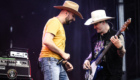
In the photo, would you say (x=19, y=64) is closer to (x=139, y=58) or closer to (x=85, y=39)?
(x=85, y=39)

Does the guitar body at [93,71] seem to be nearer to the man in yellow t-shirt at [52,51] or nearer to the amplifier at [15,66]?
the man in yellow t-shirt at [52,51]

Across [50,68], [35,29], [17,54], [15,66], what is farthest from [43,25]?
[50,68]

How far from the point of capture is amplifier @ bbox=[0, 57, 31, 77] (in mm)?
3094

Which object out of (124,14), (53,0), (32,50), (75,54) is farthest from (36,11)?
(124,14)

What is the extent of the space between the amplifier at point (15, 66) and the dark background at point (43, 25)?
0.95 m

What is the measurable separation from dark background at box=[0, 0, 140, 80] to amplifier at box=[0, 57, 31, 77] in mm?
953

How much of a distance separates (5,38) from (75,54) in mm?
1765

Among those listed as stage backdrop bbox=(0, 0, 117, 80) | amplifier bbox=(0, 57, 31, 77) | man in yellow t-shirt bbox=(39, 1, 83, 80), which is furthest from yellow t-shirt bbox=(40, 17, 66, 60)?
stage backdrop bbox=(0, 0, 117, 80)

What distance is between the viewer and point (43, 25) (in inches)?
175

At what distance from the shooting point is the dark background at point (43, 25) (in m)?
4.09

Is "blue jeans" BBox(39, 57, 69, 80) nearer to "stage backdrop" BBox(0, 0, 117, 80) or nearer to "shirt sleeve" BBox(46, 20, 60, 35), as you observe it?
"shirt sleeve" BBox(46, 20, 60, 35)

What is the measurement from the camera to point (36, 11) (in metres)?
4.36

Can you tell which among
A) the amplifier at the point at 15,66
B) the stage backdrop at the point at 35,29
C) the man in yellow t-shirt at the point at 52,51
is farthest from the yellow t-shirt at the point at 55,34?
the stage backdrop at the point at 35,29

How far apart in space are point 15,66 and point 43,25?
59.9 inches
